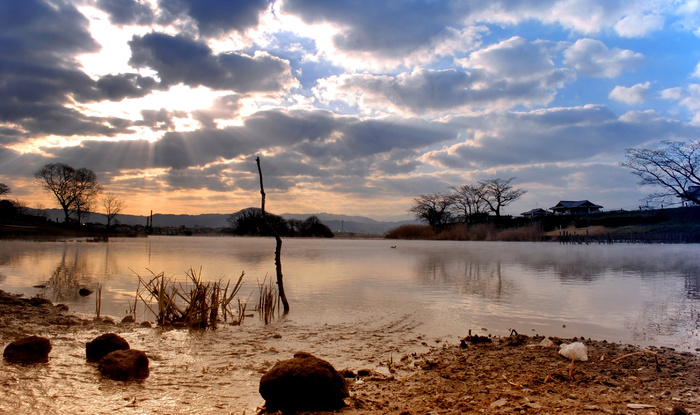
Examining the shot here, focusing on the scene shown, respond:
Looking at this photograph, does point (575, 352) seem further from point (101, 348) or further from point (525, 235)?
point (525, 235)

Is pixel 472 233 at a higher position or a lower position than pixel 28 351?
higher

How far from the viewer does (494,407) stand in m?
3.62

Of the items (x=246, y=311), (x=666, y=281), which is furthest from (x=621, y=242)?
(x=246, y=311)

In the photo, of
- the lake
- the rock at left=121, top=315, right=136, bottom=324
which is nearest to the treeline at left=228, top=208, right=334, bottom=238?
the lake

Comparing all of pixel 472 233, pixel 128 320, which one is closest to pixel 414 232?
pixel 472 233

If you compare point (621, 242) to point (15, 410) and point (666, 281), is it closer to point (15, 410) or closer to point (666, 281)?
point (666, 281)

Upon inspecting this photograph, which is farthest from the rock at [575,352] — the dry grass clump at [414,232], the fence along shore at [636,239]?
the dry grass clump at [414,232]

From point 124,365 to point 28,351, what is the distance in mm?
1237

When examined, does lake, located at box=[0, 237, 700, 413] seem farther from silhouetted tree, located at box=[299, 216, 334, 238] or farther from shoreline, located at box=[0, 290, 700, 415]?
silhouetted tree, located at box=[299, 216, 334, 238]

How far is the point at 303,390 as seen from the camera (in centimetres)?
369

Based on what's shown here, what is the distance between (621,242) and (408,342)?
45398 millimetres

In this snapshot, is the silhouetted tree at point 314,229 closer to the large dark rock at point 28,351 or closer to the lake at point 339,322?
the lake at point 339,322

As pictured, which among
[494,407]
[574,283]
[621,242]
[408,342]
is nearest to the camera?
[494,407]

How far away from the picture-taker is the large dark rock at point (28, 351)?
4.82 m
